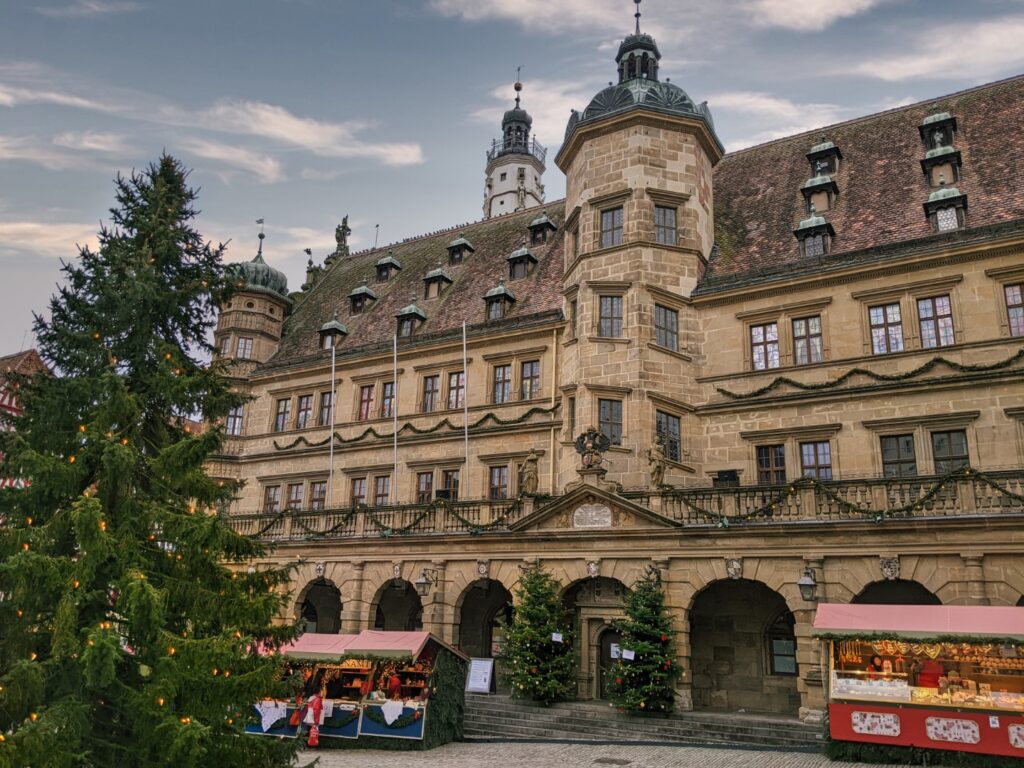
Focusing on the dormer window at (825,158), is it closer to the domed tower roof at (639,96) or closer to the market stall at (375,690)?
the domed tower roof at (639,96)

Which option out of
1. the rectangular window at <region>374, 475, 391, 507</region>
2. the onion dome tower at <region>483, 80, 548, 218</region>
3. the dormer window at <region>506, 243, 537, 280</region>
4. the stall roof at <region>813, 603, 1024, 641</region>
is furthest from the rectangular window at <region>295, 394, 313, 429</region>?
the onion dome tower at <region>483, 80, 548, 218</region>

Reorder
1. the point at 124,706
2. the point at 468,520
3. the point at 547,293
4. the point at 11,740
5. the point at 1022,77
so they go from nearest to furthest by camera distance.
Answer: the point at 11,740 < the point at 124,706 < the point at 468,520 < the point at 1022,77 < the point at 547,293

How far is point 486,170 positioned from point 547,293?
2061 inches

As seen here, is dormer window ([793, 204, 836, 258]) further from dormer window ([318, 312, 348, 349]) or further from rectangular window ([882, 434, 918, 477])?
dormer window ([318, 312, 348, 349])

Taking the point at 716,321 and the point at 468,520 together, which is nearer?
the point at 468,520

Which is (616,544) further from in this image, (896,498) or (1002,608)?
(1002,608)

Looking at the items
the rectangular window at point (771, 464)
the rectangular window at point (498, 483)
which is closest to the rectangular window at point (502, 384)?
the rectangular window at point (498, 483)

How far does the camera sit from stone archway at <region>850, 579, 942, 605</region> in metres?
22.7

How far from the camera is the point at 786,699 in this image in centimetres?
2344

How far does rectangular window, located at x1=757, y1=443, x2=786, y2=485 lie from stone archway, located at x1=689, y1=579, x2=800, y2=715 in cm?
357

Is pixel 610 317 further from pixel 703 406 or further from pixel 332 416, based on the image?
pixel 332 416

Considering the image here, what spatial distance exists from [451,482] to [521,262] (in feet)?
32.0

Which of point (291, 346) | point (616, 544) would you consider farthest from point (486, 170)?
point (616, 544)

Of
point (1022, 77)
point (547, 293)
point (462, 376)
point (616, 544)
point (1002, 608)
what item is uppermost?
point (1022, 77)
